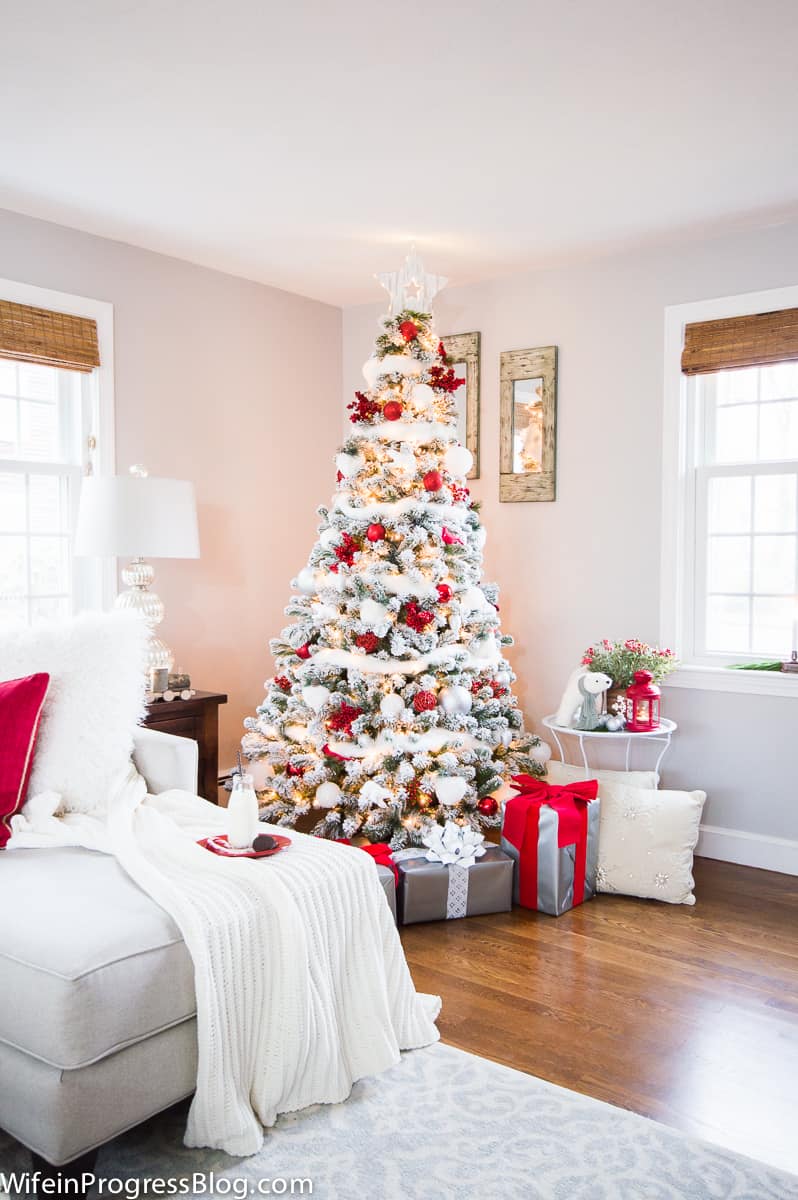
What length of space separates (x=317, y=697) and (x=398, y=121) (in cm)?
201

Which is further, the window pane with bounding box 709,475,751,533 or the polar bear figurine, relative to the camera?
the window pane with bounding box 709,475,751,533

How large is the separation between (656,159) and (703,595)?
179 centimetres

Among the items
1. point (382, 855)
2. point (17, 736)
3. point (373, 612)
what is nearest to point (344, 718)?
point (373, 612)

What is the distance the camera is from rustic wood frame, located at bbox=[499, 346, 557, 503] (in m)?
4.35

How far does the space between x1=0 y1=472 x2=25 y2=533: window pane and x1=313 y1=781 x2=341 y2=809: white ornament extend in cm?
157

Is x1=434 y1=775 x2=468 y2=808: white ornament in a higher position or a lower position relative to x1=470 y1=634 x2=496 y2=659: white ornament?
lower

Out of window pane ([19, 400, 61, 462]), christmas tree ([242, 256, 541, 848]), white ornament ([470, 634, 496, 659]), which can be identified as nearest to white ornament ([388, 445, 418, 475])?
christmas tree ([242, 256, 541, 848])

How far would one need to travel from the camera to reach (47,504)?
3.83 m

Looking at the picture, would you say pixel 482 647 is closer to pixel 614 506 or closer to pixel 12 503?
pixel 614 506

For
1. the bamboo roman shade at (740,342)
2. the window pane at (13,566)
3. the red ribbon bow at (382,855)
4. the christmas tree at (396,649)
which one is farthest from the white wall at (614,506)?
the window pane at (13,566)

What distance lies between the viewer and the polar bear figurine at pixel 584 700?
371 centimetres

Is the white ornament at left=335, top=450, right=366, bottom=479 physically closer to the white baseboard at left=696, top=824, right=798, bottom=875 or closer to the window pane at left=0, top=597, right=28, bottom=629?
the window pane at left=0, top=597, right=28, bottom=629

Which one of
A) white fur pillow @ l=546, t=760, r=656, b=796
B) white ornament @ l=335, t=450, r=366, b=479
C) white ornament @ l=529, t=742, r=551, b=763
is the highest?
white ornament @ l=335, t=450, r=366, b=479

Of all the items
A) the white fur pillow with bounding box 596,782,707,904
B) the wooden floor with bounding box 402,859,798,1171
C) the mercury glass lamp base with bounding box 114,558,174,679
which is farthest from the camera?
the mercury glass lamp base with bounding box 114,558,174,679
